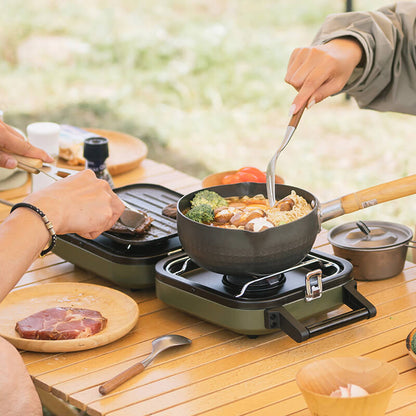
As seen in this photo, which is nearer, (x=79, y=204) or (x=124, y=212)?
(x=79, y=204)

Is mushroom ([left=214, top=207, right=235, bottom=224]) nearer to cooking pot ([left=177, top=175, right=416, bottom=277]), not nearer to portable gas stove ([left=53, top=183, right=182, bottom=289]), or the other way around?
cooking pot ([left=177, top=175, right=416, bottom=277])

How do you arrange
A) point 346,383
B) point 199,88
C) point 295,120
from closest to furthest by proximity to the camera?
point 346,383
point 295,120
point 199,88

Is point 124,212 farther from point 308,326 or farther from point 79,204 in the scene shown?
point 308,326

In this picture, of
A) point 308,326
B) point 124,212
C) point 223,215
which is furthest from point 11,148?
point 308,326

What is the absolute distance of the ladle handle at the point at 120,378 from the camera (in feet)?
6.05

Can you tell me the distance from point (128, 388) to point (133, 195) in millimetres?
1029

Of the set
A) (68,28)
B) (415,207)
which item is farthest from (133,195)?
(68,28)

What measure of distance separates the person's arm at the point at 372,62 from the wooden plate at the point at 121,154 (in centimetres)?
110

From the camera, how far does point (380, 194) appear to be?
6.97 feet

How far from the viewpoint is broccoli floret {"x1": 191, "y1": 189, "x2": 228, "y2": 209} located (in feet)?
7.11

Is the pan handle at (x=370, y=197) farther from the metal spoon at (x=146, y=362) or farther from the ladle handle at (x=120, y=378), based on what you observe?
the ladle handle at (x=120, y=378)

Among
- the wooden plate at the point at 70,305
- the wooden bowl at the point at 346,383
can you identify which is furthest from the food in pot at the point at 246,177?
the wooden bowl at the point at 346,383

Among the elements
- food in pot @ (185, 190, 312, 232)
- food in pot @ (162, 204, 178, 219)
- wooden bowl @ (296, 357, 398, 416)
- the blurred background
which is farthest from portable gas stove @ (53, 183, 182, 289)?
the blurred background

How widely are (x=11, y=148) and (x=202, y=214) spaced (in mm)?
728
